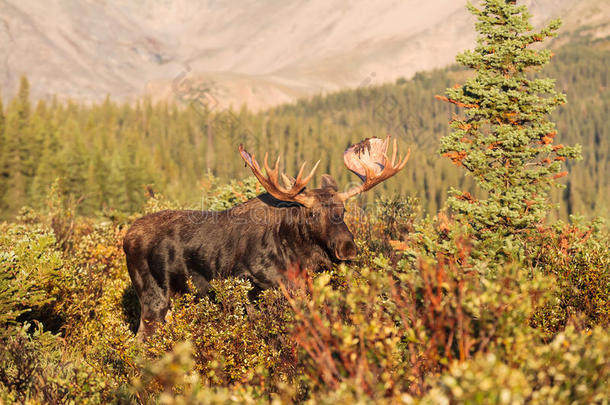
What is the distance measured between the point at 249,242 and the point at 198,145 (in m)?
109

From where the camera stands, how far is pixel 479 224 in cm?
692

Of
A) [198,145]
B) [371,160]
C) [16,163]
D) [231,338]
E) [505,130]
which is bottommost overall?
[231,338]

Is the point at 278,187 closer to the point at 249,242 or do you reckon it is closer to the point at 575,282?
the point at 249,242

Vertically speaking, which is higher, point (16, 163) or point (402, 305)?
point (16, 163)

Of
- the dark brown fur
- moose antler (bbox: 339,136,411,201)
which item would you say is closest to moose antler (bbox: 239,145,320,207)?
the dark brown fur

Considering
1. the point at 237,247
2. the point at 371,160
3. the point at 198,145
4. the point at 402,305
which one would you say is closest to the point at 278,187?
the point at 237,247

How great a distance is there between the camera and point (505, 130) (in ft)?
22.8

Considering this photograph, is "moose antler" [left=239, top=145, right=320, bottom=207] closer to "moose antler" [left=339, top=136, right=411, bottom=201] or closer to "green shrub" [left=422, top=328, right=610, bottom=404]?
"moose antler" [left=339, top=136, right=411, bottom=201]

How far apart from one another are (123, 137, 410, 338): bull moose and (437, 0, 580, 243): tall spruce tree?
3.58 ft

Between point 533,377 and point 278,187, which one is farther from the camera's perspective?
point 278,187

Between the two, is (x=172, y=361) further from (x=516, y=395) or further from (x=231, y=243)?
(x=231, y=243)

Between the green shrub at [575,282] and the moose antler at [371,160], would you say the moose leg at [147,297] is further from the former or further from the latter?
the green shrub at [575,282]

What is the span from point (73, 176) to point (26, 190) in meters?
5.41

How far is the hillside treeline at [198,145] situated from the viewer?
198ft
